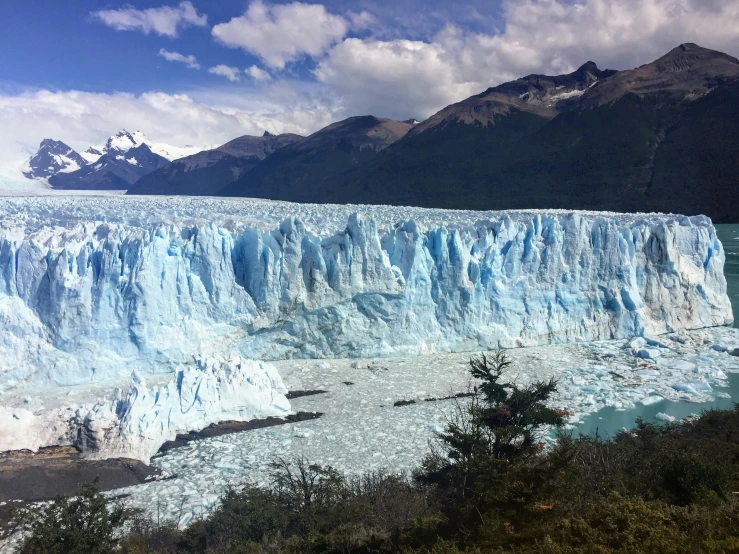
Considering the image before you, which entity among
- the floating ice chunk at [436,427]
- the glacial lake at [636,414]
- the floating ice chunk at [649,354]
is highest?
the floating ice chunk at [649,354]

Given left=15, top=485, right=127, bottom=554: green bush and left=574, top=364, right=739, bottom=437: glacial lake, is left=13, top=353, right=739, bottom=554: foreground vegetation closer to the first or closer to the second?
left=15, top=485, right=127, bottom=554: green bush

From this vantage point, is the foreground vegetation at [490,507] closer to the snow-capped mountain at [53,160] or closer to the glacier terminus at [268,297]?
the glacier terminus at [268,297]

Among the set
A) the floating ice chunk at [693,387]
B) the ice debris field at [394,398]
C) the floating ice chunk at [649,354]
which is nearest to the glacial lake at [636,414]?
the ice debris field at [394,398]

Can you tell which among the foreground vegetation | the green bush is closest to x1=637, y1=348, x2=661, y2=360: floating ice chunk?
the foreground vegetation

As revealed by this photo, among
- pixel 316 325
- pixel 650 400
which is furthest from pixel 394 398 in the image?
pixel 650 400

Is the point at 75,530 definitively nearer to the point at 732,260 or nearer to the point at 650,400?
the point at 650,400

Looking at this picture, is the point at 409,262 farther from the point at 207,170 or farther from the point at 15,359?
the point at 207,170

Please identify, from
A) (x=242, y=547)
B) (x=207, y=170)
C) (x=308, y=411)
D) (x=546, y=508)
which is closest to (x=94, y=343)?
(x=308, y=411)
